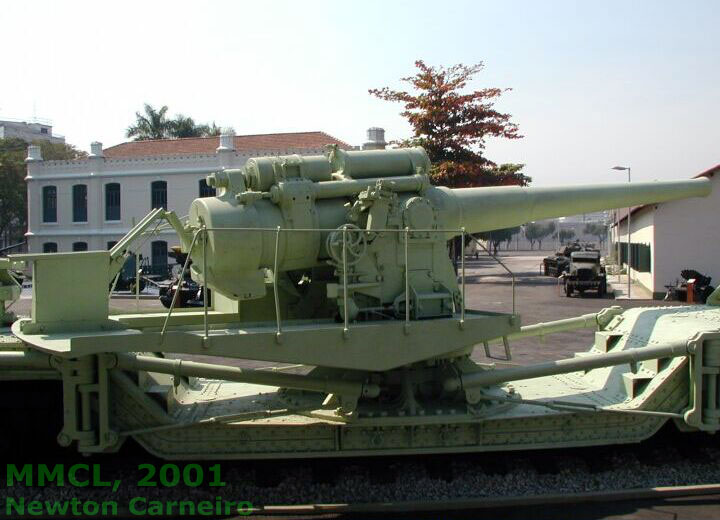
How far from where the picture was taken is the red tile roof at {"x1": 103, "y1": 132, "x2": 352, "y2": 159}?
34.5m

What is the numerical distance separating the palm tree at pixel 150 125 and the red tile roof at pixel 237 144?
1230 centimetres

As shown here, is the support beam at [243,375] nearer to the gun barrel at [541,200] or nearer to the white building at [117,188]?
the gun barrel at [541,200]

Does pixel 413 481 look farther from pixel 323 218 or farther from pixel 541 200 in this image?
pixel 541 200

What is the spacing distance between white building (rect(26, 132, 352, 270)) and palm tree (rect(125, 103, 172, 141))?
55.1ft

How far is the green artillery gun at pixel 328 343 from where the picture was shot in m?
5.68

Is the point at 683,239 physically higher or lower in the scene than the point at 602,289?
higher

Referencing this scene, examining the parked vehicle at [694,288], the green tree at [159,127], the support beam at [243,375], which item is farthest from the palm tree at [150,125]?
the support beam at [243,375]

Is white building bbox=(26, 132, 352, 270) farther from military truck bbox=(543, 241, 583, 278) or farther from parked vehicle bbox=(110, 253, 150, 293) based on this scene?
military truck bbox=(543, 241, 583, 278)

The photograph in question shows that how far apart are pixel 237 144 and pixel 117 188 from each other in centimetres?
636

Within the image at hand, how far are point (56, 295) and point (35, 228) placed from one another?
3397cm

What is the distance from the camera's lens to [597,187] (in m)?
7.34

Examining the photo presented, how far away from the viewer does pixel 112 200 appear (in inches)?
1396

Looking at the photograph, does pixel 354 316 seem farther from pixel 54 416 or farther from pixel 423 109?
pixel 423 109

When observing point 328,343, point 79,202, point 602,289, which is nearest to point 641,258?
point 602,289
